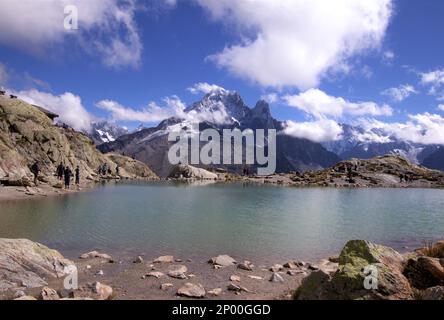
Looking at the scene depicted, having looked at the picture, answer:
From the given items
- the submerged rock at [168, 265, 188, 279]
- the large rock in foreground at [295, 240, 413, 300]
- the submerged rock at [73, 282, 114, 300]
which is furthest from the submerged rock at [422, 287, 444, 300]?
the submerged rock at [73, 282, 114, 300]


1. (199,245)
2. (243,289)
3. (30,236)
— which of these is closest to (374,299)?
(243,289)

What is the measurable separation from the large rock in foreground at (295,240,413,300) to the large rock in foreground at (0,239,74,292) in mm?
14301

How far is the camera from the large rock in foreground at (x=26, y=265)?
67.1 ft

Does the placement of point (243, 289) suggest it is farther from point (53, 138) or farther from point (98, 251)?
point (53, 138)

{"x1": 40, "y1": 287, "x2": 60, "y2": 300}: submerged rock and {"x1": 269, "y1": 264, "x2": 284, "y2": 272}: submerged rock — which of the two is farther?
{"x1": 269, "y1": 264, "x2": 284, "y2": 272}: submerged rock

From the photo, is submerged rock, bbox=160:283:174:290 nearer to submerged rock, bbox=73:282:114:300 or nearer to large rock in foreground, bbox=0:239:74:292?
submerged rock, bbox=73:282:114:300

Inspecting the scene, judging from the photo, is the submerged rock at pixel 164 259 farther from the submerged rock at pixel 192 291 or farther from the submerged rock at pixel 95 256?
the submerged rock at pixel 192 291

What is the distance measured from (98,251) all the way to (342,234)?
25.2 meters

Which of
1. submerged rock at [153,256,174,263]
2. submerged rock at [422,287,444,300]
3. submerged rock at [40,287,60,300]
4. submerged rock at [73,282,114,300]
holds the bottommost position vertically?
submerged rock at [153,256,174,263]

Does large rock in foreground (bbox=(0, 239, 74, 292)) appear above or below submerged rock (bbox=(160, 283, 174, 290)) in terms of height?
above

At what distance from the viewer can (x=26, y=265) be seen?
21.8 metres

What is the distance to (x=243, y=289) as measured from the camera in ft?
69.3

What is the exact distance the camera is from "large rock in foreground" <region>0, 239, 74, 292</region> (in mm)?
20453

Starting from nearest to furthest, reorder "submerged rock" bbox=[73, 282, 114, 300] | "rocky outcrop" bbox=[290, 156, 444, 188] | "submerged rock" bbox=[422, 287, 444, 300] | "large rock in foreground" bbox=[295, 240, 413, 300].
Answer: "submerged rock" bbox=[422, 287, 444, 300] < "large rock in foreground" bbox=[295, 240, 413, 300] < "submerged rock" bbox=[73, 282, 114, 300] < "rocky outcrop" bbox=[290, 156, 444, 188]
